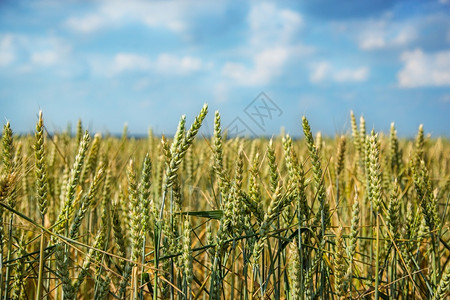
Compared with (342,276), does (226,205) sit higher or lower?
higher

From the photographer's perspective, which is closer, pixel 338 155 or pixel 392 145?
pixel 338 155

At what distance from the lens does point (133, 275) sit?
39.6 inches

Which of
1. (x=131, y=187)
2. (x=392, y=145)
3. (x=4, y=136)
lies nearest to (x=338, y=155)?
(x=392, y=145)

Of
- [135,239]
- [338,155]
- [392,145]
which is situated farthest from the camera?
[392,145]

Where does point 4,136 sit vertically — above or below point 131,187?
above

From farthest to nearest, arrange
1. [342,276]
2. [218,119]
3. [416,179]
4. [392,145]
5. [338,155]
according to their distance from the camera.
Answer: [392,145], [338,155], [416,179], [218,119], [342,276]

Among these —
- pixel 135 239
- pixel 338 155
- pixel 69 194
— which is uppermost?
pixel 338 155

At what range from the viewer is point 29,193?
2.54 m

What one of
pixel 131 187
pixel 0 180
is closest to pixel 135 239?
pixel 131 187

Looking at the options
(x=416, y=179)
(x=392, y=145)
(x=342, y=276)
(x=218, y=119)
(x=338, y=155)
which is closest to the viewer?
(x=342, y=276)

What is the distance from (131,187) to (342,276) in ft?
1.87

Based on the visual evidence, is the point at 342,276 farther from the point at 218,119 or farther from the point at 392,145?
the point at 392,145

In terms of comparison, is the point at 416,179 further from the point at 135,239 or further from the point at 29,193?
the point at 29,193

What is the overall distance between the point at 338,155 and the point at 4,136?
4.24 feet
